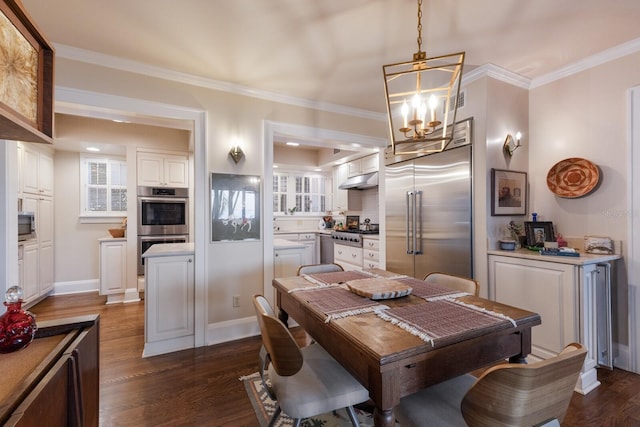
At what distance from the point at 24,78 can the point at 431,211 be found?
319 cm

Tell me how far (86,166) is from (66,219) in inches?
35.1

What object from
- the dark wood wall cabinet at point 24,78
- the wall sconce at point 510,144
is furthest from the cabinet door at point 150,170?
the wall sconce at point 510,144

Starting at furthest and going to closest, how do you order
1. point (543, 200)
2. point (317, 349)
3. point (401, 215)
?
point (401, 215), point (543, 200), point (317, 349)

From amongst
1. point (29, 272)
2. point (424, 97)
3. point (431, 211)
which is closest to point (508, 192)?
point (431, 211)

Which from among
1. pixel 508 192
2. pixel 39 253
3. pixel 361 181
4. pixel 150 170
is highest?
pixel 150 170

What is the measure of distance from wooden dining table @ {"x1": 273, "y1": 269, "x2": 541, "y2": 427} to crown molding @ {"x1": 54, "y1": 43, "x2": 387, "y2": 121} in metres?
2.27

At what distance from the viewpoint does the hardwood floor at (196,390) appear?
6.01 ft

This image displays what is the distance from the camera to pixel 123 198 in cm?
484

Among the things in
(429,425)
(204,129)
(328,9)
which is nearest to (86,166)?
(204,129)

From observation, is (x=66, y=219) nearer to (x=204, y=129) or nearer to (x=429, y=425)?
(x=204, y=129)

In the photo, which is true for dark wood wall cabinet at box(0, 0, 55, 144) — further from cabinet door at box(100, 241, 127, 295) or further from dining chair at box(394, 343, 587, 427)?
cabinet door at box(100, 241, 127, 295)

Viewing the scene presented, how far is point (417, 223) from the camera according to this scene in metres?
3.37

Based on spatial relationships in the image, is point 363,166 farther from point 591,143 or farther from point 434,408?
point 434,408

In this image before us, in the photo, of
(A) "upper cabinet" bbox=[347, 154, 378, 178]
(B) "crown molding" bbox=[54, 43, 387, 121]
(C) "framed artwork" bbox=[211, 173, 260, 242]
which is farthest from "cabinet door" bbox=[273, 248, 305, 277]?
(A) "upper cabinet" bbox=[347, 154, 378, 178]
